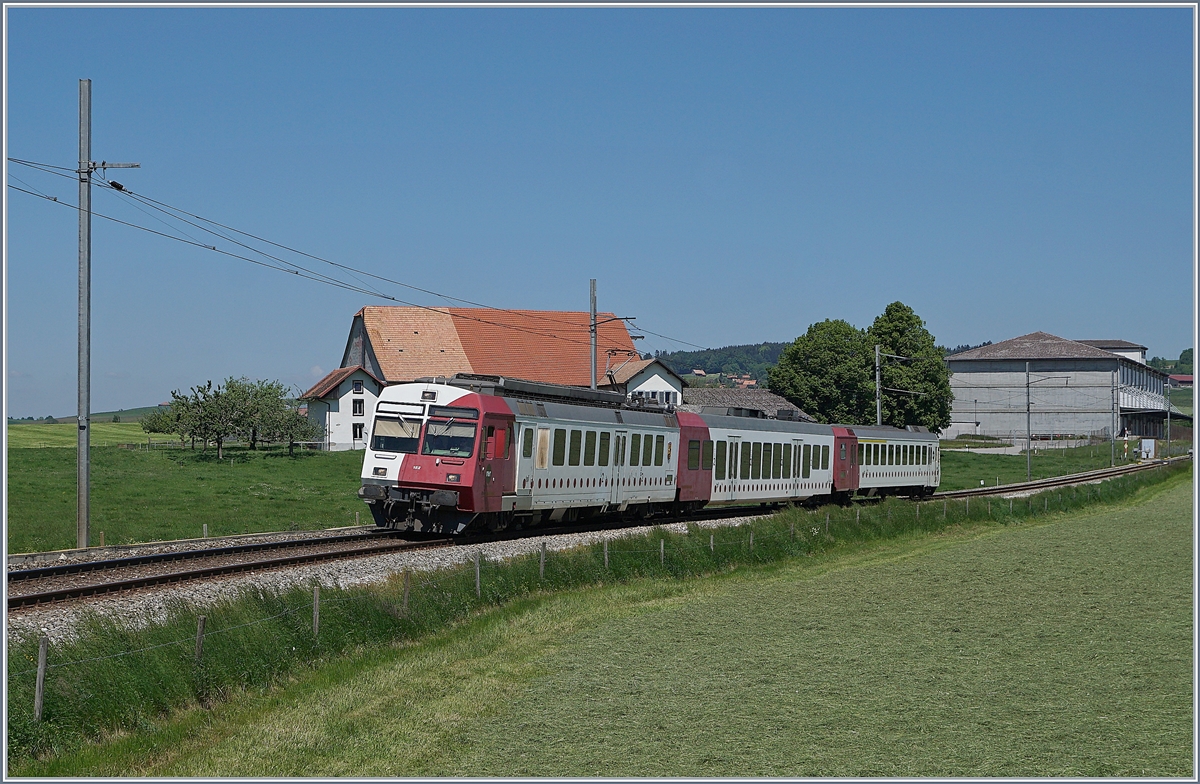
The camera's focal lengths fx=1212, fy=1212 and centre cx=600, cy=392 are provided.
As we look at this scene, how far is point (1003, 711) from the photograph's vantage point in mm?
12773

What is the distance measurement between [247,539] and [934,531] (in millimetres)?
20664

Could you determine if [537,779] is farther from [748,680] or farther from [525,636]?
[525,636]

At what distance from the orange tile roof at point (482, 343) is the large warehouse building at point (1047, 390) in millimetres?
37405

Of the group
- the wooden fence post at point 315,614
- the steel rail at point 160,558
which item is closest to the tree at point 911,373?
the steel rail at point 160,558

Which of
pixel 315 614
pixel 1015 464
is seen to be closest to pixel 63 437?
pixel 1015 464

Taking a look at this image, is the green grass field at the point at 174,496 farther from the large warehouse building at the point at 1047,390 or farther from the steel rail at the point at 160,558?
the large warehouse building at the point at 1047,390

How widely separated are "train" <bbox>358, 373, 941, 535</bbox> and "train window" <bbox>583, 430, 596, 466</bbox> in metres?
0.04

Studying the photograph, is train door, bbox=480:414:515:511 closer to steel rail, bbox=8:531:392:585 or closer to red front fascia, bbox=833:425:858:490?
steel rail, bbox=8:531:392:585

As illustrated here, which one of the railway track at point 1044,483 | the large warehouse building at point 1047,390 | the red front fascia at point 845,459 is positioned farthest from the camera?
the large warehouse building at point 1047,390

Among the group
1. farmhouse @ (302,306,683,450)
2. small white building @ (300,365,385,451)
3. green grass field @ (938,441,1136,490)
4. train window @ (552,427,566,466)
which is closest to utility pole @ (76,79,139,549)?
train window @ (552,427,566,466)

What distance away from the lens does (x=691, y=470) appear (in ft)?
112

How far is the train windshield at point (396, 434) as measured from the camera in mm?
25406

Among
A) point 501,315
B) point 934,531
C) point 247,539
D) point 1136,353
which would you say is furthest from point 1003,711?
point 1136,353

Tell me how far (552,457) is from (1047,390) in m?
95.8
